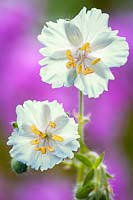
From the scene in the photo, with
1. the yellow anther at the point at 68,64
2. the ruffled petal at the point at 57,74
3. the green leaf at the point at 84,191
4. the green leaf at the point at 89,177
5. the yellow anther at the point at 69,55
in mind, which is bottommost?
the green leaf at the point at 84,191

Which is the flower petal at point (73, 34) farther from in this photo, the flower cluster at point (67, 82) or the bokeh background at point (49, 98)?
the bokeh background at point (49, 98)

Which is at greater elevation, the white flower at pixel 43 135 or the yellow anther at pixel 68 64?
the yellow anther at pixel 68 64

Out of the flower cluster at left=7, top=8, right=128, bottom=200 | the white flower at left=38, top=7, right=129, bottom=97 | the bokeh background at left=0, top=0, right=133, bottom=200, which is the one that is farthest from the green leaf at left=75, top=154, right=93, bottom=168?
the bokeh background at left=0, top=0, right=133, bottom=200

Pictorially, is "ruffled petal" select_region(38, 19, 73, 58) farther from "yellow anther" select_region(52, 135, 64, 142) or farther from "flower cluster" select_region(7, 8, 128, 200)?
"yellow anther" select_region(52, 135, 64, 142)

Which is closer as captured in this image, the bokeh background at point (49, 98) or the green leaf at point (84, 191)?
the green leaf at point (84, 191)

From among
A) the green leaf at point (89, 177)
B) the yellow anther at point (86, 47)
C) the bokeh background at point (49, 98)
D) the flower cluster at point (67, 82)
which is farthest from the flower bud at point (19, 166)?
the bokeh background at point (49, 98)

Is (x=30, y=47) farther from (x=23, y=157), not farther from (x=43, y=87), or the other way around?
(x=23, y=157)

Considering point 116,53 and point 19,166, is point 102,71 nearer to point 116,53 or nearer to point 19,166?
point 116,53
